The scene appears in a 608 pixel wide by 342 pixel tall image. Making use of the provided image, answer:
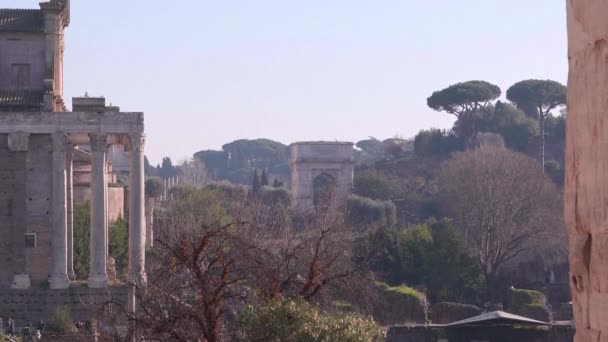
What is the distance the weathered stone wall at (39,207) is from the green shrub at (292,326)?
21680mm

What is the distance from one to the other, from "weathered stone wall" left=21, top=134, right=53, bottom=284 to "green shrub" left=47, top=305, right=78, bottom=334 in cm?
262

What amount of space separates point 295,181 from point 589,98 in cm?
7801

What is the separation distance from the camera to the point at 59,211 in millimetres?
34188

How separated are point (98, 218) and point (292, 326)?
2161 cm

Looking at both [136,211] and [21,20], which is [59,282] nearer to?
[136,211]

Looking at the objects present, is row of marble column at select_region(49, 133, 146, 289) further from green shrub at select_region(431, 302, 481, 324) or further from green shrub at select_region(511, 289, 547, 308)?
green shrub at select_region(511, 289, 547, 308)

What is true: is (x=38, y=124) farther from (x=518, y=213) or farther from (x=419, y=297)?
(x=518, y=213)

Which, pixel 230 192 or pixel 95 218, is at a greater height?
pixel 230 192

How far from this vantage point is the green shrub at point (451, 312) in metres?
38.4

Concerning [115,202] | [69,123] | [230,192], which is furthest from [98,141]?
[230,192]

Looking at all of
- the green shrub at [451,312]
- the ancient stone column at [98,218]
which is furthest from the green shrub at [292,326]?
the green shrub at [451,312]

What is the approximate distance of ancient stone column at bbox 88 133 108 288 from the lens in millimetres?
33906

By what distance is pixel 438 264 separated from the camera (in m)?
44.6

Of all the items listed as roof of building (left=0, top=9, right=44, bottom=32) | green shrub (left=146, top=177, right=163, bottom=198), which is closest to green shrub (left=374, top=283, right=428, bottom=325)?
roof of building (left=0, top=9, right=44, bottom=32)
